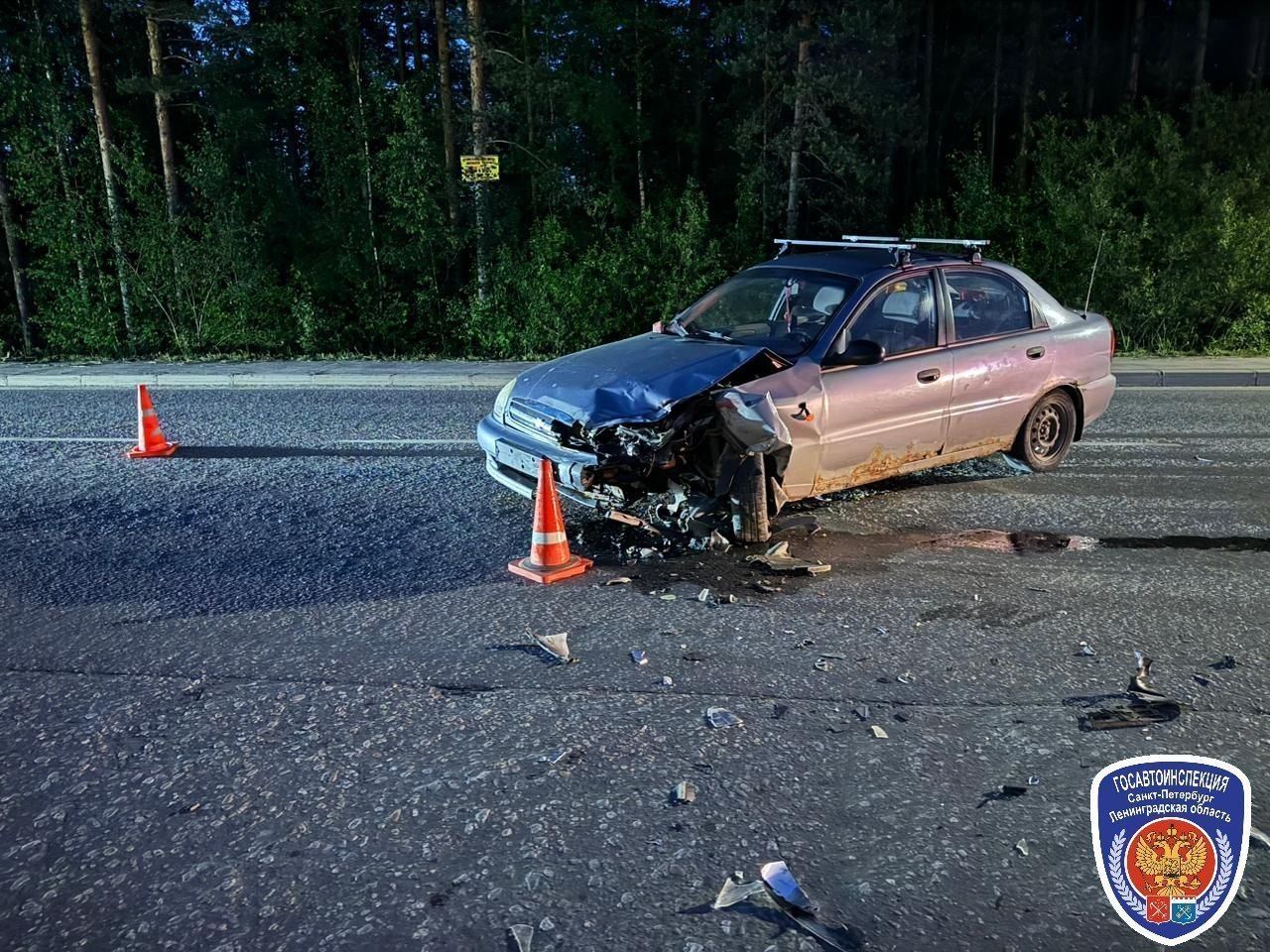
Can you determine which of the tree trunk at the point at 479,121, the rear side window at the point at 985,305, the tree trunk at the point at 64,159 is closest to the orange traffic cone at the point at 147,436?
the rear side window at the point at 985,305

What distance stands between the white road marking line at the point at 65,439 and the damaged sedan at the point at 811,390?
4553 mm

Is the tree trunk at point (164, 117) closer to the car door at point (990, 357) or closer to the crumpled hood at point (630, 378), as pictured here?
the crumpled hood at point (630, 378)

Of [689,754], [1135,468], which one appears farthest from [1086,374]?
[689,754]

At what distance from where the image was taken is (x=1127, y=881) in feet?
7.79

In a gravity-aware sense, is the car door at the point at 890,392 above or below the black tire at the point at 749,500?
above

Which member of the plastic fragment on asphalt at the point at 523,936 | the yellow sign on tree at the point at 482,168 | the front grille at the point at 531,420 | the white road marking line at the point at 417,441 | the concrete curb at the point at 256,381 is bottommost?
the plastic fragment on asphalt at the point at 523,936

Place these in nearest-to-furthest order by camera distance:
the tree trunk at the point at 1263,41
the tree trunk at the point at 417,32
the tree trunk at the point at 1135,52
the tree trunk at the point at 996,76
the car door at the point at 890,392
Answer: the car door at the point at 890,392
the tree trunk at the point at 1135,52
the tree trunk at the point at 417,32
the tree trunk at the point at 1263,41
the tree trunk at the point at 996,76

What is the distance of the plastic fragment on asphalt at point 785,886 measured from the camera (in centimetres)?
279

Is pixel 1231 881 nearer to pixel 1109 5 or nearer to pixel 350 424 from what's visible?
pixel 350 424

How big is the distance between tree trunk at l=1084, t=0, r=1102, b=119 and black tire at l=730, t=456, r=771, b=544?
86.0 ft

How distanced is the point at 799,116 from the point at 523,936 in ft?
61.4

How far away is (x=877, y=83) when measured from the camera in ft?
59.4

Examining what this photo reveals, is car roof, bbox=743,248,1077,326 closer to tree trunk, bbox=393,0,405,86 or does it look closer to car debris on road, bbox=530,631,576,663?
car debris on road, bbox=530,631,576,663

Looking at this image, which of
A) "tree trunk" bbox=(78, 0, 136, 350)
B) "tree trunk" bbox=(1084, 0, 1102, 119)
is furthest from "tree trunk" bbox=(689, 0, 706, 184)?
"tree trunk" bbox=(78, 0, 136, 350)
